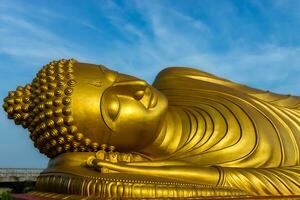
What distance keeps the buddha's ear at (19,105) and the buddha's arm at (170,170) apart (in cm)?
83

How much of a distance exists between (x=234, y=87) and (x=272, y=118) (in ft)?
2.31

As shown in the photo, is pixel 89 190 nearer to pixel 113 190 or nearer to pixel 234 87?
pixel 113 190

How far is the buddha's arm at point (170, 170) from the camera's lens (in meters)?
3.43

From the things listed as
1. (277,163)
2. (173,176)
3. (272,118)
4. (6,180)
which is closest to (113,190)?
(173,176)

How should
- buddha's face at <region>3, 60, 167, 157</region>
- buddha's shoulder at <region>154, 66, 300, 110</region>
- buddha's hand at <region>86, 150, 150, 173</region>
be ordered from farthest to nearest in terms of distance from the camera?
buddha's shoulder at <region>154, 66, 300, 110</region>, buddha's face at <region>3, 60, 167, 157</region>, buddha's hand at <region>86, 150, 150, 173</region>

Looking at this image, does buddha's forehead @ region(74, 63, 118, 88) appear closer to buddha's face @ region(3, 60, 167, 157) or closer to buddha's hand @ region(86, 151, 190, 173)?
buddha's face @ region(3, 60, 167, 157)

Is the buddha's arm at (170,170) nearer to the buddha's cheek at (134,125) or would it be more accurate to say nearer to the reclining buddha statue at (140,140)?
the reclining buddha statue at (140,140)

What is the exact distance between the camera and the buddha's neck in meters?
4.22

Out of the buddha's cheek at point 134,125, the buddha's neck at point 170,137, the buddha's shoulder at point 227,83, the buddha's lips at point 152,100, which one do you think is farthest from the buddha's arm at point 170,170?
the buddha's shoulder at point 227,83

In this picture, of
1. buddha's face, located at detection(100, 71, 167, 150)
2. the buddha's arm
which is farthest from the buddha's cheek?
the buddha's arm

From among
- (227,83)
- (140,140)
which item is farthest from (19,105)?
(227,83)

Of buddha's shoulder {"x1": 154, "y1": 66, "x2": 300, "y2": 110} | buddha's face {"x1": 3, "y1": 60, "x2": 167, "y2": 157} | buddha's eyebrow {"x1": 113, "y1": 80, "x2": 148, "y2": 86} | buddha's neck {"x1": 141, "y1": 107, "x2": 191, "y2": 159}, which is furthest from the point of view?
buddha's shoulder {"x1": 154, "y1": 66, "x2": 300, "y2": 110}

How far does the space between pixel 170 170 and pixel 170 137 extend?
2.58 feet

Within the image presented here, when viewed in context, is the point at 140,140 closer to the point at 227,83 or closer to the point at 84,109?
the point at 84,109
